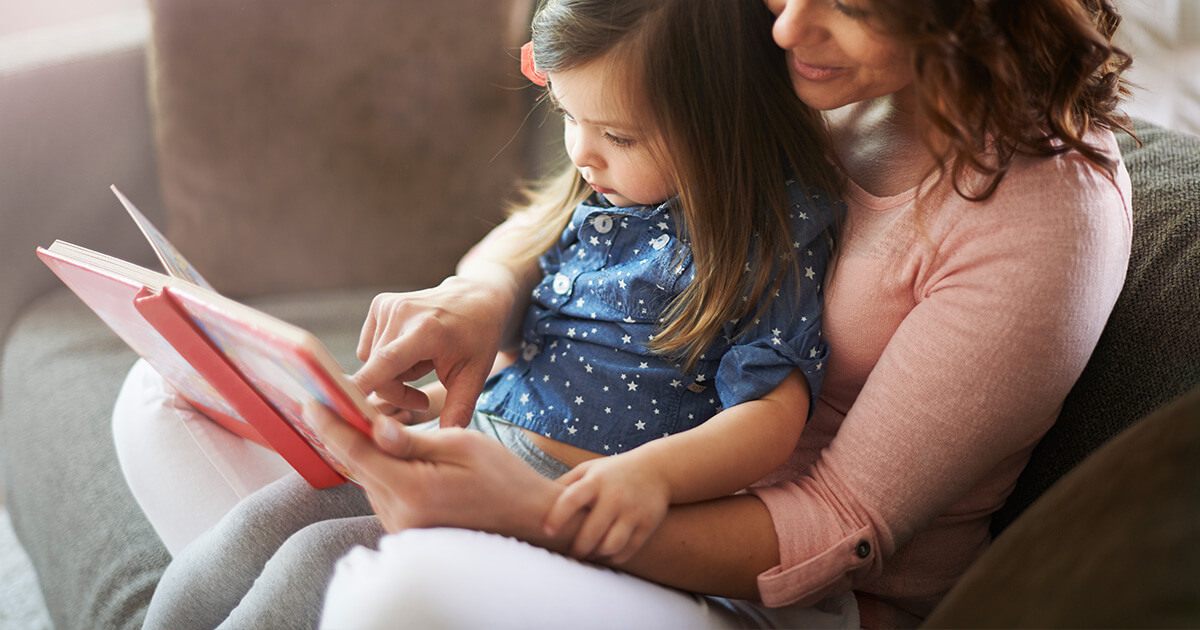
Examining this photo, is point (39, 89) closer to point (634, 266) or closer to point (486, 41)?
point (486, 41)

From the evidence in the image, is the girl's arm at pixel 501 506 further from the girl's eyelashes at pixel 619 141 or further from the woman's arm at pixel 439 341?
the girl's eyelashes at pixel 619 141

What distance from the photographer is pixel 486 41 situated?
4.56 ft

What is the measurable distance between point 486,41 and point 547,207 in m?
0.54

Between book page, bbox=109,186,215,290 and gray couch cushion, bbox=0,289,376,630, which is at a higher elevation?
book page, bbox=109,186,215,290

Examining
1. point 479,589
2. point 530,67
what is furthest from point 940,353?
point 530,67

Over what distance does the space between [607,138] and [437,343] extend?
24 centimetres

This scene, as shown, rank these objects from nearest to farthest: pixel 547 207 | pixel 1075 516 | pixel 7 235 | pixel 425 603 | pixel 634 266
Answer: pixel 1075 516
pixel 425 603
pixel 634 266
pixel 547 207
pixel 7 235

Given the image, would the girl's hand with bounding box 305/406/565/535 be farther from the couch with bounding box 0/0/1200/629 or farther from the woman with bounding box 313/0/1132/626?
the couch with bounding box 0/0/1200/629

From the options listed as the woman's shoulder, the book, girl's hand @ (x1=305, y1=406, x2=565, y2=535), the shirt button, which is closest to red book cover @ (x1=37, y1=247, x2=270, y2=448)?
the book

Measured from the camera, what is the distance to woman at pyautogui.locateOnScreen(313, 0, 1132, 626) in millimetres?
585

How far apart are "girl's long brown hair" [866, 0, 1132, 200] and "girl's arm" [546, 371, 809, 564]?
0.73 feet

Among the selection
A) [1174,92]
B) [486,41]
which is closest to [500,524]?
[486,41]

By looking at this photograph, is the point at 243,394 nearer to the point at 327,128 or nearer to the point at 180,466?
the point at 180,466

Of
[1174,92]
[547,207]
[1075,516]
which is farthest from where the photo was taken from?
[1174,92]
